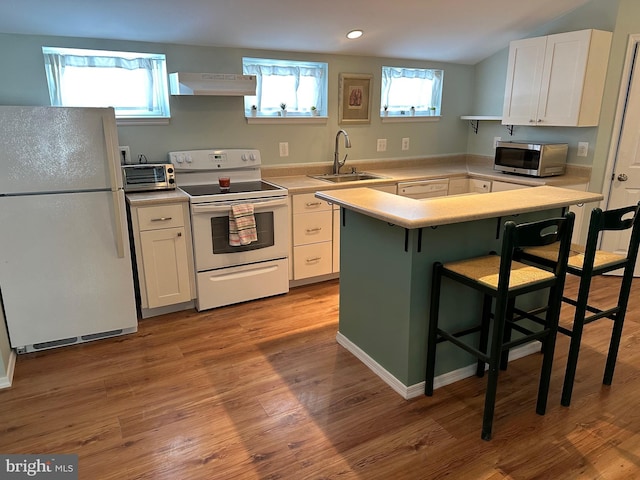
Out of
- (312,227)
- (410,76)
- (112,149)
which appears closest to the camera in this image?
(112,149)

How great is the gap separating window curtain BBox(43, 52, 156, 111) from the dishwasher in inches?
85.2

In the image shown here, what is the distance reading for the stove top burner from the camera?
332 centimetres

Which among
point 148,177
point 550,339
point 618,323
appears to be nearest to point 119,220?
point 148,177

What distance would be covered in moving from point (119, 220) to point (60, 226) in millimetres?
324

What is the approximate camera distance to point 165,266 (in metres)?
3.15

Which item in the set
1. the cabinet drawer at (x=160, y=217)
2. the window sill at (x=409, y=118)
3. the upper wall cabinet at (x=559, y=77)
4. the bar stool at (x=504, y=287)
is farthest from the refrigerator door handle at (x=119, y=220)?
the upper wall cabinet at (x=559, y=77)

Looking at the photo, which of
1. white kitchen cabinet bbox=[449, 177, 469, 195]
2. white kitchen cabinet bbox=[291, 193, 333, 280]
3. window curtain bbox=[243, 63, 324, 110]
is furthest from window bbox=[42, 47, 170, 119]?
white kitchen cabinet bbox=[449, 177, 469, 195]

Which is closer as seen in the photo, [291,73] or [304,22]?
[304,22]

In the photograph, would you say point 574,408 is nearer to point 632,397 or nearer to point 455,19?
point 632,397

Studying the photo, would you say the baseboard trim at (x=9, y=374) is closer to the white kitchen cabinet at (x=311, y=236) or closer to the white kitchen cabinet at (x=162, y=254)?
the white kitchen cabinet at (x=162, y=254)

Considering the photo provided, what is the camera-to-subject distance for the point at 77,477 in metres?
1.84

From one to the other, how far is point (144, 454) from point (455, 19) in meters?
3.71

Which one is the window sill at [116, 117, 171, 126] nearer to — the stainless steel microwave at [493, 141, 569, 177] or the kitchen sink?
the kitchen sink

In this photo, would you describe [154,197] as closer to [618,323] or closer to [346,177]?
[346,177]
